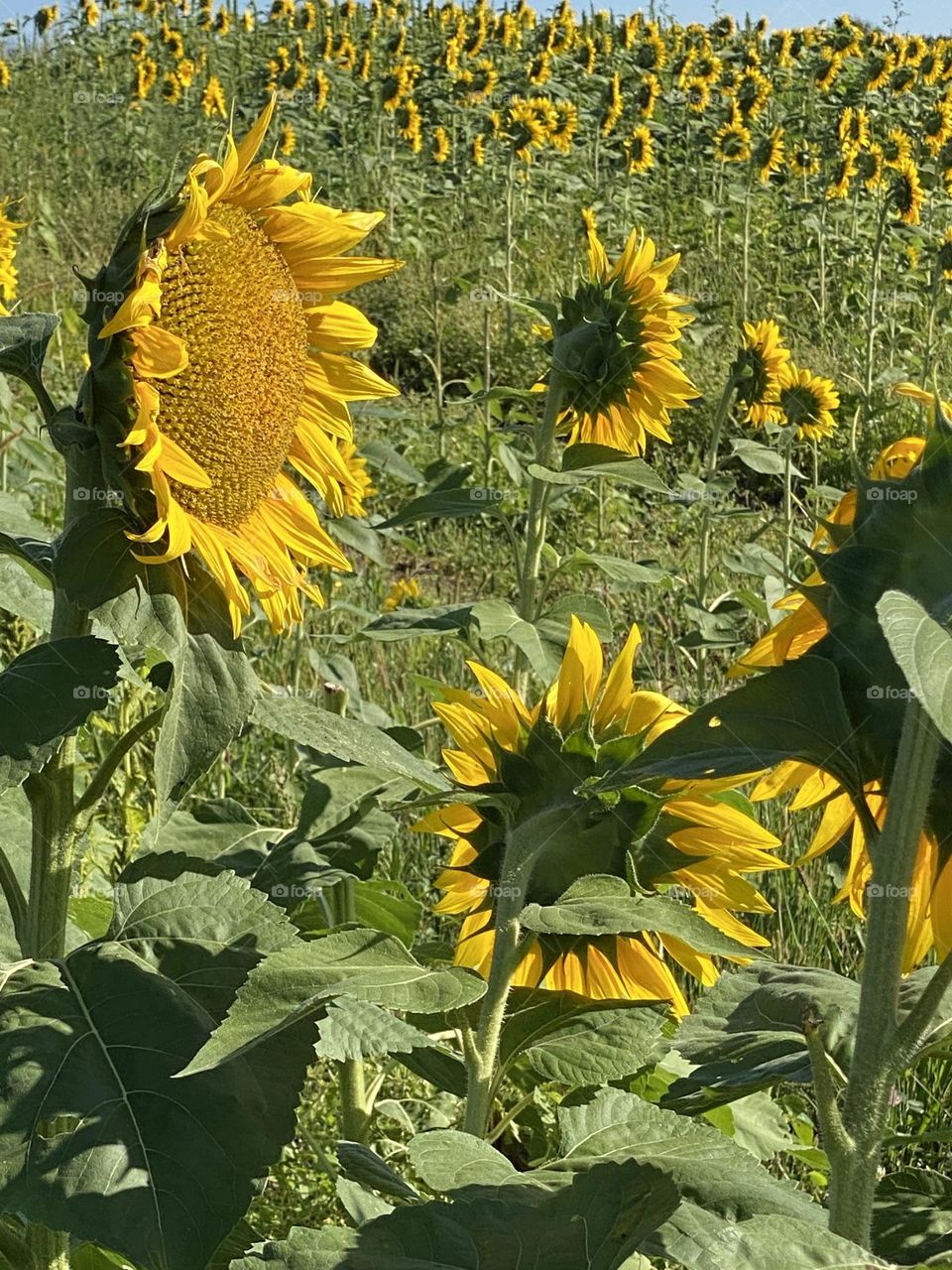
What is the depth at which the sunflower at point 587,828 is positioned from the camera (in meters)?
0.91

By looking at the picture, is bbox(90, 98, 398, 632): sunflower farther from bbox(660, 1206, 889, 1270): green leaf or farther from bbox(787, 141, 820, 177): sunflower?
bbox(787, 141, 820, 177): sunflower

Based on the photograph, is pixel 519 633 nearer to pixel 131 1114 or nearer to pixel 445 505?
pixel 445 505

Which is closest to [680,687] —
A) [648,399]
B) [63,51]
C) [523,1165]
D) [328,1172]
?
[648,399]

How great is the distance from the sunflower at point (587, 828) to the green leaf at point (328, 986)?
88 millimetres

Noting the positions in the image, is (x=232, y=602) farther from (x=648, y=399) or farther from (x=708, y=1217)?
(x=648, y=399)

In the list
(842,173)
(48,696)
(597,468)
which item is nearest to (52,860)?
(48,696)

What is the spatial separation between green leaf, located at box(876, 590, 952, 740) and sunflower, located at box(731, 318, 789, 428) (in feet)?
8.62

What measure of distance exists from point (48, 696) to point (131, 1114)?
25 cm

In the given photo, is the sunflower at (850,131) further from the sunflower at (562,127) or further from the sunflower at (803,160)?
the sunflower at (562,127)

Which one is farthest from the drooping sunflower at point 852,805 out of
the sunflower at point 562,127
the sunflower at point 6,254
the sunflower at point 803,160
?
the sunflower at point 803,160

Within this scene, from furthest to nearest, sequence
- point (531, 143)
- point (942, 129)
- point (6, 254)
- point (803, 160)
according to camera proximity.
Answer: point (803, 160) < point (942, 129) < point (531, 143) < point (6, 254)

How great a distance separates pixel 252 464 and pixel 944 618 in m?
0.61

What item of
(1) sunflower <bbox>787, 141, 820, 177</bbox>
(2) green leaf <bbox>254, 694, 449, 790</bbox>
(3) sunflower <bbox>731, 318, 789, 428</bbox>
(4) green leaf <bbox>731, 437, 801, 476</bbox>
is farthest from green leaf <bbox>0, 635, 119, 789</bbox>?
(1) sunflower <bbox>787, 141, 820, 177</bbox>

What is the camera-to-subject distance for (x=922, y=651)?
562 millimetres
